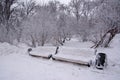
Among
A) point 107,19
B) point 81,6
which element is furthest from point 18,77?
point 81,6

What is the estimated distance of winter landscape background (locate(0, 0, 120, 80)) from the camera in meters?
4.33

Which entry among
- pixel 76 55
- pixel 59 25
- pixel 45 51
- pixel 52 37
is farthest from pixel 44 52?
pixel 59 25

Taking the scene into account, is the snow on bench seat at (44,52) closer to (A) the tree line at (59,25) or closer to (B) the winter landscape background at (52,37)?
(B) the winter landscape background at (52,37)

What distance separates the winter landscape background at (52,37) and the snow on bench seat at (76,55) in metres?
0.30

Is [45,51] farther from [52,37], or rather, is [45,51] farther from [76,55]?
[52,37]

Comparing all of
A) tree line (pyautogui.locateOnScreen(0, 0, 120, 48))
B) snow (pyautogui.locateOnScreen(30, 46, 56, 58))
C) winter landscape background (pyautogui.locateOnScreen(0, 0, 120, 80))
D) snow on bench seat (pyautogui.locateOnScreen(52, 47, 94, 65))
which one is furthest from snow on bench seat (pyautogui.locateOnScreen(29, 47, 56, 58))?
tree line (pyautogui.locateOnScreen(0, 0, 120, 48))

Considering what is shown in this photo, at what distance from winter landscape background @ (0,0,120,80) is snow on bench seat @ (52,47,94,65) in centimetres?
30

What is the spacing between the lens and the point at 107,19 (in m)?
9.36

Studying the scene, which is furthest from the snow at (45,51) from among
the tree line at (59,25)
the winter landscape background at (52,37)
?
the tree line at (59,25)

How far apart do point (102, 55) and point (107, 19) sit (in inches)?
226

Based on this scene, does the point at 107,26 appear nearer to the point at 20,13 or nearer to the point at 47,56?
the point at 47,56

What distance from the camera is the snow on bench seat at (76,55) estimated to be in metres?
5.06

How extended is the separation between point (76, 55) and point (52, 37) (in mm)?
7088

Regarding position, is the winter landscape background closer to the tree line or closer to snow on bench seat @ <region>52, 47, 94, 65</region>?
the tree line
